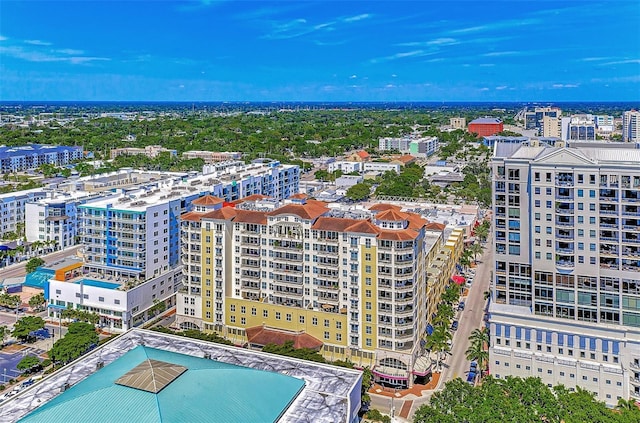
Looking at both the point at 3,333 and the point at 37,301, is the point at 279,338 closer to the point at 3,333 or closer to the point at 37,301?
the point at 3,333

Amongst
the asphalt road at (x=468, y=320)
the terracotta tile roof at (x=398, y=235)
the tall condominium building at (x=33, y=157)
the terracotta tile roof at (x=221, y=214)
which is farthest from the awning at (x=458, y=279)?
the tall condominium building at (x=33, y=157)

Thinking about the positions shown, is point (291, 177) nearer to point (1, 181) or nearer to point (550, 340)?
point (550, 340)

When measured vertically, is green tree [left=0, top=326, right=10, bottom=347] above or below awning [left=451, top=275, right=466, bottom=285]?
below

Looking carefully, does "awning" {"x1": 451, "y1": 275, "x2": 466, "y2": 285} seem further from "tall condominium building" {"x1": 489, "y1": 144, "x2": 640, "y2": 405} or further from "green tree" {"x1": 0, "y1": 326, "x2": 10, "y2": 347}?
"green tree" {"x1": 0, "y1": 326, "x2": 10, "y2": 347}

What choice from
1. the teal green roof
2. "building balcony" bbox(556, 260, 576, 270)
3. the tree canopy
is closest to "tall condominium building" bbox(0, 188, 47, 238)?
the teal green roof

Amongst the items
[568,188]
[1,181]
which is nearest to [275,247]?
[568,188]
